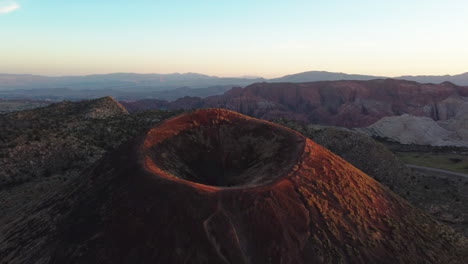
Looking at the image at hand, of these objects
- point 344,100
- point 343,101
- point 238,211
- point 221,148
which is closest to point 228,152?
point 221,148

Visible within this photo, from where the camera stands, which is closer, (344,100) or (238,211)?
(238,211)

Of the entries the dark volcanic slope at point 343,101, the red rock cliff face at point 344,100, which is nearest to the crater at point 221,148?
the dark volcanic slope at point 343,101

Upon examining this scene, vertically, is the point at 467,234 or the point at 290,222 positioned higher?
the point at 290,222

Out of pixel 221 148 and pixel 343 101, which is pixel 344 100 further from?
pixel 221 148

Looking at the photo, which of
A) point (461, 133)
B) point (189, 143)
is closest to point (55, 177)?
point (189, 143)

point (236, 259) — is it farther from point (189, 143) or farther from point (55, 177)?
point (55, 177)

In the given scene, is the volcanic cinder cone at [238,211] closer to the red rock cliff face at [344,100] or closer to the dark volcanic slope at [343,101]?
the dark volcanic slope at [343,101]
